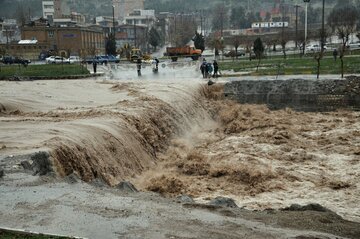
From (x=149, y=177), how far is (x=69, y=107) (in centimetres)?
706

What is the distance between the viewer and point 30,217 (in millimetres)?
7844

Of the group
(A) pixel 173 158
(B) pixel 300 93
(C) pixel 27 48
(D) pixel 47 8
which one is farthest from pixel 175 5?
(A) pixel 173 158

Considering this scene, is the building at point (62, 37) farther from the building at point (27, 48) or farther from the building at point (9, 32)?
the building at point (9, 32)

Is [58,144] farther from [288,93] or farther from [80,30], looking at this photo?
[80,30]

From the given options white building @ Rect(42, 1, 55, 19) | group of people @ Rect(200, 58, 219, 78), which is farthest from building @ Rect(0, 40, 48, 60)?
white building @ Rect(42, 1, 55, 19)

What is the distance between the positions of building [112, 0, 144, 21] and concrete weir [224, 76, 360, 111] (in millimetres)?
141728

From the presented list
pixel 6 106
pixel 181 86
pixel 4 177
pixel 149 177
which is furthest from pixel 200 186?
pixel 181 86

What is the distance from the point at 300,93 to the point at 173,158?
1275 cm

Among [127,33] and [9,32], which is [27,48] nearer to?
[9,32]

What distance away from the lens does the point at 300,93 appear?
2788 centimetres

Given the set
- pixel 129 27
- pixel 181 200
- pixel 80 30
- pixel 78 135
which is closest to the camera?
pixel 181 200

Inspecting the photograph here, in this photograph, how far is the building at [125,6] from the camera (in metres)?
169

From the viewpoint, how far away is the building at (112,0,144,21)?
169000 mm

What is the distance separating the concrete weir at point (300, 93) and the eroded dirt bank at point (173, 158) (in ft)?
3.42
